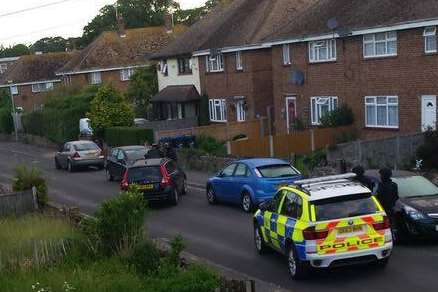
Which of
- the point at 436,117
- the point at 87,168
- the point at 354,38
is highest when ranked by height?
the point at 354,38

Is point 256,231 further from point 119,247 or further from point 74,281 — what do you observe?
point 74,281

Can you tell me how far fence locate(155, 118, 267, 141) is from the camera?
36969 mm

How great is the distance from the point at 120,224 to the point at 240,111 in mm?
27697

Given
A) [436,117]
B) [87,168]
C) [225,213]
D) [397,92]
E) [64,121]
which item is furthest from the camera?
[64,121]

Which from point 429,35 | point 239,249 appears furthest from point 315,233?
point 429,35

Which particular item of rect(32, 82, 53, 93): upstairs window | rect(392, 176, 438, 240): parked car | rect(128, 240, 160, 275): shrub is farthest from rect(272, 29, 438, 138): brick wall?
rect(32, 82, 53, 93): upstairs window

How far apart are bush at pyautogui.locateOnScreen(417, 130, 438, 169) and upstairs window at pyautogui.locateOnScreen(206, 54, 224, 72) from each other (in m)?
19.9

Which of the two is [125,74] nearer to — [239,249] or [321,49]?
[321,49]

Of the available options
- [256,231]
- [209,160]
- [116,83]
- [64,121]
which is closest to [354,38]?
[209,160]

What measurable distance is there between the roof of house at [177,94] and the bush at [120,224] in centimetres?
3095

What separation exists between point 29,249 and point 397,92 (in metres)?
19.0

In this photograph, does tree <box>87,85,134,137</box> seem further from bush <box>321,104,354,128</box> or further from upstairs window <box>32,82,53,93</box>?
upstairs window <box>32,82,53,93</box>

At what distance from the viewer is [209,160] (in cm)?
2989

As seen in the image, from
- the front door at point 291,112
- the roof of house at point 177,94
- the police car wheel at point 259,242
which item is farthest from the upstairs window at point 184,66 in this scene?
the police car wheel at point 259,242
